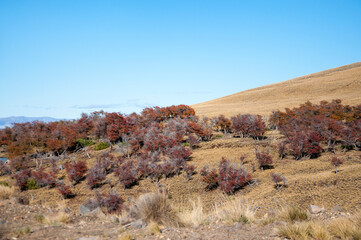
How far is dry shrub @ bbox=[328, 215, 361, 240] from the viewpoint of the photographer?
4492 mm

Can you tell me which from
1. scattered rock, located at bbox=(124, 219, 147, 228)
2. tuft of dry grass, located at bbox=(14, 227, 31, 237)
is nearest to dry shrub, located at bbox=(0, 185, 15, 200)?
tuft of dry grass, located at bbox=(14, 227, 31, 237)

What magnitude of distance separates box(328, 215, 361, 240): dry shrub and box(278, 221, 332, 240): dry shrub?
7.3 inches

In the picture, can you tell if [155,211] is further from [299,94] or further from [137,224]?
[299,94]

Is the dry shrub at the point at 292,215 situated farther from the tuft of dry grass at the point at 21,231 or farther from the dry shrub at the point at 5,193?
the dry shrub at the point at 5,193

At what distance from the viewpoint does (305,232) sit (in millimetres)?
4730

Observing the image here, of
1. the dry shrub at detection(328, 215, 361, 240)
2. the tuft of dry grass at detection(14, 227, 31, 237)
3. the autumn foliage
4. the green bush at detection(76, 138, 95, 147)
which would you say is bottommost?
the autumn foliage

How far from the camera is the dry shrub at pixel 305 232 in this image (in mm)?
4625

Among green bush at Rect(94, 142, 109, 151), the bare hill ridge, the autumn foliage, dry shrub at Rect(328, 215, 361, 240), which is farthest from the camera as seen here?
the bare hill ridge

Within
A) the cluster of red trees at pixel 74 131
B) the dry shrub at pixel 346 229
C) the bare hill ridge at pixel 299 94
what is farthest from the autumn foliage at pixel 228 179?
the bare hill ridge at pixel 299 94

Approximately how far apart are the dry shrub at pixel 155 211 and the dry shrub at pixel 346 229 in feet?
11.5

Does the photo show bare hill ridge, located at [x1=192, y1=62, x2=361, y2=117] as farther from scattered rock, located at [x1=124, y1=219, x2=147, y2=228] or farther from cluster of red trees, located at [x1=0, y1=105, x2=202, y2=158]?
scattered rock, located at [x1=124, y1=219, x2=147, y2=228]

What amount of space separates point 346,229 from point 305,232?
775mm

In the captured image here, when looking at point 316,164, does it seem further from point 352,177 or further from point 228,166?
point 228,166

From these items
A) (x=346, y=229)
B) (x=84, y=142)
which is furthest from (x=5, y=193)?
(x=84, y=142)
